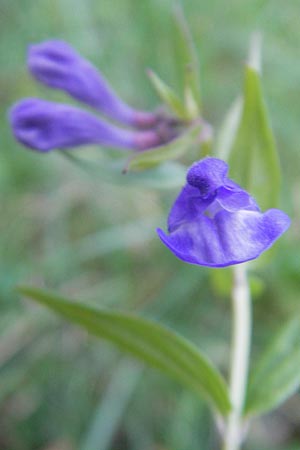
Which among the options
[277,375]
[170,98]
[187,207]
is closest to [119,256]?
[170,98]

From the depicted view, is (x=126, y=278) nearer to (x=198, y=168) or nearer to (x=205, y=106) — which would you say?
(x=205, y=106)

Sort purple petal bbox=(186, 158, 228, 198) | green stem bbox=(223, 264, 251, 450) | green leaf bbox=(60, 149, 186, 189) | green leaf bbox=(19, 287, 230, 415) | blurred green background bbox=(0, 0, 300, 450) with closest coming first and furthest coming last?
1. purple petal bbox=(186, 158, 228, 198)
2. green leaf bbox=(19, 287, 230, 415)
3. green stem bbox=(223, 264, 251, 450)
4. green leaf bbox=(60, 149, 186, 189)
5. blurred green background bbox=(0, 0, 300, 450)

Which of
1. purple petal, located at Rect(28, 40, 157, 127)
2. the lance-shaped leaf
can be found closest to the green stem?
the lance-shaped leaf

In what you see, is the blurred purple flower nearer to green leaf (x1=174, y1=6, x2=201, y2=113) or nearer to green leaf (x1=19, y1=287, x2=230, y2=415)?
green leaf (x1=174, y1=6, x2=201, y2=113)

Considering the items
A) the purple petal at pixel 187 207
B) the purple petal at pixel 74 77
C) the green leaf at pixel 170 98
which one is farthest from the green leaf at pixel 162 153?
the purple petal at pixel 187 207

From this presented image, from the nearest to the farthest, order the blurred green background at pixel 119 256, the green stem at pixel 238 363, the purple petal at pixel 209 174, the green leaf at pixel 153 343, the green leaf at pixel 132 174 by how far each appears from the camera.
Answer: the purple petal at pixel 209 174
the green leaf at pixel 153 343
the green stem at pixel 238 363
the green leaf at pixel 132 174
the blurred green background at pixel 119 256

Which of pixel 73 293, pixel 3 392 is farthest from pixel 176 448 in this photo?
pixel 73 293

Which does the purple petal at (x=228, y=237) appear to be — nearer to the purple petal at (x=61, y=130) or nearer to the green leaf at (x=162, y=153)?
the green leaf at (x=162, y=153)
